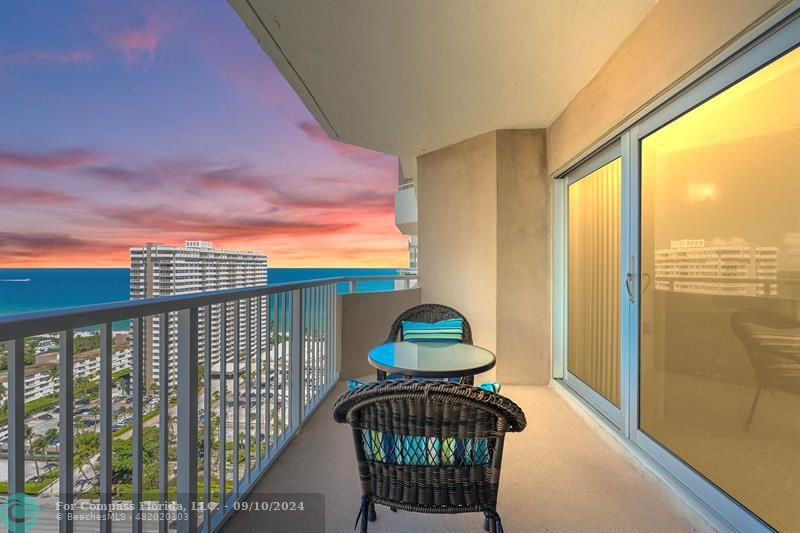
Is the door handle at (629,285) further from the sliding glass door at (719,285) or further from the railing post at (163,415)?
the railing post at (163,415)

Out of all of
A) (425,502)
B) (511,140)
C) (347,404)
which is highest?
(511,140)

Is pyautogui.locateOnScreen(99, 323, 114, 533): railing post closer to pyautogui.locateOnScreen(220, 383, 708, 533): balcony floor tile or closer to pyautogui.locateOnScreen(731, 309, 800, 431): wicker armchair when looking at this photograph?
pyautogui.locateOnScreen(220, 383, 708, 533): balcony floor tile

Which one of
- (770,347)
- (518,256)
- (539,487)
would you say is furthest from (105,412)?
(518,256)

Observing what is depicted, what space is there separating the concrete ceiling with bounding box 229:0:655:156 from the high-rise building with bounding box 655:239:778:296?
141 centimetres

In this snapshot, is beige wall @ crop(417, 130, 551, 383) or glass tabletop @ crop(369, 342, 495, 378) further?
beige wall @ crop(417, 130, 551, 383)

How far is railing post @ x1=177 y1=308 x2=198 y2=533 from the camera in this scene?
148 cm

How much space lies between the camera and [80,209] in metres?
9.41

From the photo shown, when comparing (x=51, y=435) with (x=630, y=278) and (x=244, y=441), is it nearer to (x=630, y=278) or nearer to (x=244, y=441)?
(x=244, y=441)

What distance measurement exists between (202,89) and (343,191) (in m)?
4.86

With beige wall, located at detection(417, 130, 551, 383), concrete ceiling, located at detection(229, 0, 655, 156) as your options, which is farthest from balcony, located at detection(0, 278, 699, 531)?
concrete ceiling, located at detection(229, 0, 655, 156)

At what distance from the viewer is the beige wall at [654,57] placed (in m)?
1.51

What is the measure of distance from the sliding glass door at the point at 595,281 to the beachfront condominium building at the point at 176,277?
2684 millimetres

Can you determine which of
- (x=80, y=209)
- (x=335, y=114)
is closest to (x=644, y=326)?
(x=335, y=114)

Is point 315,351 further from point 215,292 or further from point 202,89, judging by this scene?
point 202,89
